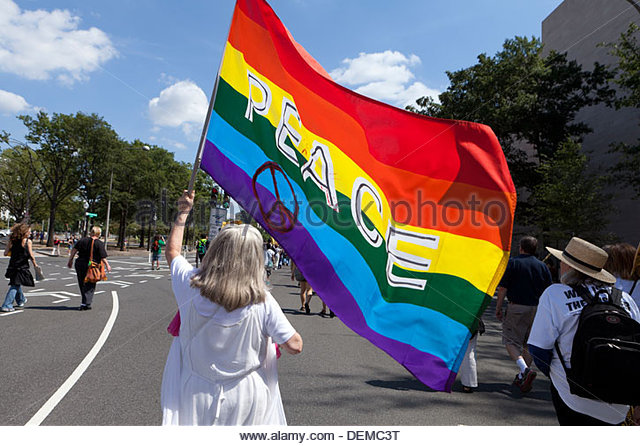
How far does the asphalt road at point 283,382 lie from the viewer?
12.7ft

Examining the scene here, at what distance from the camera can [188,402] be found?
202cm

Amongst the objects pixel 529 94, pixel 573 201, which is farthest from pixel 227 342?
pixel 529 94

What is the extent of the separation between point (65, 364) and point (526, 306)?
589cm

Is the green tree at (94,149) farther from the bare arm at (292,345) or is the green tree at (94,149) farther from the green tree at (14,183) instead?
the bare arm at (292,345)

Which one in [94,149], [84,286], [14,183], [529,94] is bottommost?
[84,286]

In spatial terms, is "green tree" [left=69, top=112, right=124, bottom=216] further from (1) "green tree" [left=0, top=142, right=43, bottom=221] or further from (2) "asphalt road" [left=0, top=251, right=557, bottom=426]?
(2) "asphalt road" [left=0, top=251, right=557, bottom=426]

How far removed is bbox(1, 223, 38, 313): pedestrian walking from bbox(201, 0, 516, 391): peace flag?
7.46 meters

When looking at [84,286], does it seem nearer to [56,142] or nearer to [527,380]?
[527,380]

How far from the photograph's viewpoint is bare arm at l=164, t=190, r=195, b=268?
240cm

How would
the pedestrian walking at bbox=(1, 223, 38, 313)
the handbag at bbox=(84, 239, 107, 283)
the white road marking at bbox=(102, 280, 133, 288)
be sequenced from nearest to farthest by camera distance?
the pedestrian walking at bbox=(1, 223, 38, 313) → the handbag at bbox=(84, 239, 107, 283) → the white road marking at bbox=(102, 280, 133, 288)

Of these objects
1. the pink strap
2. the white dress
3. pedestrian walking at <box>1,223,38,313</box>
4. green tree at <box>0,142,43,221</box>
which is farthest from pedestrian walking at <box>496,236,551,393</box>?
green tree at <box>0,142,43,221</box>

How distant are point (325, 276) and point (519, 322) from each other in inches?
161

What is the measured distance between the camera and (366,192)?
114 inches

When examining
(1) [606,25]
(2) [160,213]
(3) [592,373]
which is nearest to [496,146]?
(3) [592,373]
